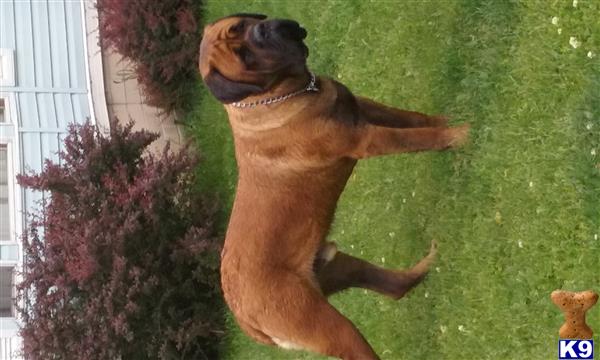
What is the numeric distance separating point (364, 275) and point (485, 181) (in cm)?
98

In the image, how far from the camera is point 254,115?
4.17 meters

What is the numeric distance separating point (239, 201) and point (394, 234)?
1.85 m

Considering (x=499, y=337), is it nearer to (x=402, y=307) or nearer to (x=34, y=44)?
(x=402, y=307)

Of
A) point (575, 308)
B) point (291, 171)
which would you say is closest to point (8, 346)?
point (291, 171)

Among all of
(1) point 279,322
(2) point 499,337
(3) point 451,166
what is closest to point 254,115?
(1) point 279,322

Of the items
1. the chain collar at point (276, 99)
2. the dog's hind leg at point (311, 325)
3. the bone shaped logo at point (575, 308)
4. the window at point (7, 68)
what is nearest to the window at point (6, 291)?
the window at point (7, 68)

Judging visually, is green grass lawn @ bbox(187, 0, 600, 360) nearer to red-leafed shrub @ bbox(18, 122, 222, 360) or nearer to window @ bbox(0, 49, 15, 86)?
red-leafed shrub @ bbox(18, 122, 222, 360)

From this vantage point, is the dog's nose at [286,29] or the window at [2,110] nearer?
the dog's nose at [286,29]

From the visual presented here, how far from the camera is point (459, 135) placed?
477 centimetres

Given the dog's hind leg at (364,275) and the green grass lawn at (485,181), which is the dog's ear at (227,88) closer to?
the dog's hind leg at (364,275)

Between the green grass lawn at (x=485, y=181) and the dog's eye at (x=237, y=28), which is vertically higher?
the dog's eye at (x=237, y=28)

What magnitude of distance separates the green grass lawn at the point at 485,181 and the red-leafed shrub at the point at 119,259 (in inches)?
87.9

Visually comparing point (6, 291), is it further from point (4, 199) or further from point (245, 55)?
point (245, 55)

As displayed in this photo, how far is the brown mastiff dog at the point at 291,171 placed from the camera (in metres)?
3.99
